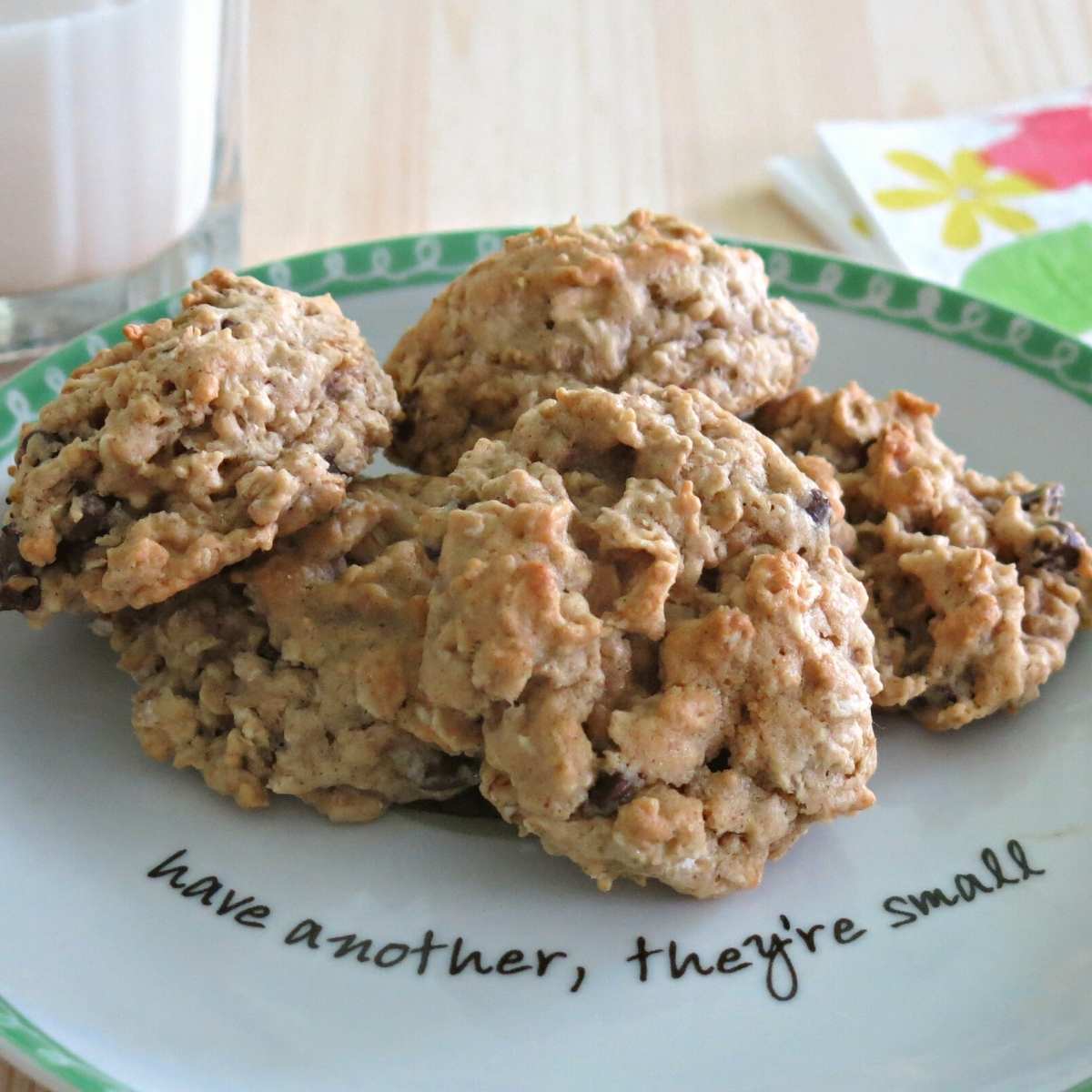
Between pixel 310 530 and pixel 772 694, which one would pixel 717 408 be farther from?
pixel 310 530

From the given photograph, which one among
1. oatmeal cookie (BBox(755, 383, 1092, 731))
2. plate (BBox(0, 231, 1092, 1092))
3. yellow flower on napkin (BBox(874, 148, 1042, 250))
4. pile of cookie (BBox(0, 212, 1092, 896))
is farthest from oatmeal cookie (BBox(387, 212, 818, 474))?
yellow flower on napkin (BBox(874, 148, 1042, 250))

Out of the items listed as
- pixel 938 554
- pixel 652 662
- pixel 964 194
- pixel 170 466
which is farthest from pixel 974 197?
pixel 170 466

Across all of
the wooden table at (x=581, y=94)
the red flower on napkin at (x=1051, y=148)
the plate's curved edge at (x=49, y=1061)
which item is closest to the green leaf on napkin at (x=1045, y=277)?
the red flower on napkin at (x=1051, y=148)

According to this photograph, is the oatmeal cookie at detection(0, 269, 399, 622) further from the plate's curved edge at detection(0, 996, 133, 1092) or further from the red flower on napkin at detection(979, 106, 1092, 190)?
the red flower on napkin at detection(979, 106, 1092, 190)

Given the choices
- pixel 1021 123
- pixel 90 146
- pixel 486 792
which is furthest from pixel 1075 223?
pixel 486 792

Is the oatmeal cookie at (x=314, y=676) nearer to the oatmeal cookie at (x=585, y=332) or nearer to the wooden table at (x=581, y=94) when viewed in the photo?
the oatmeal cookie at (x=585, y=332)
